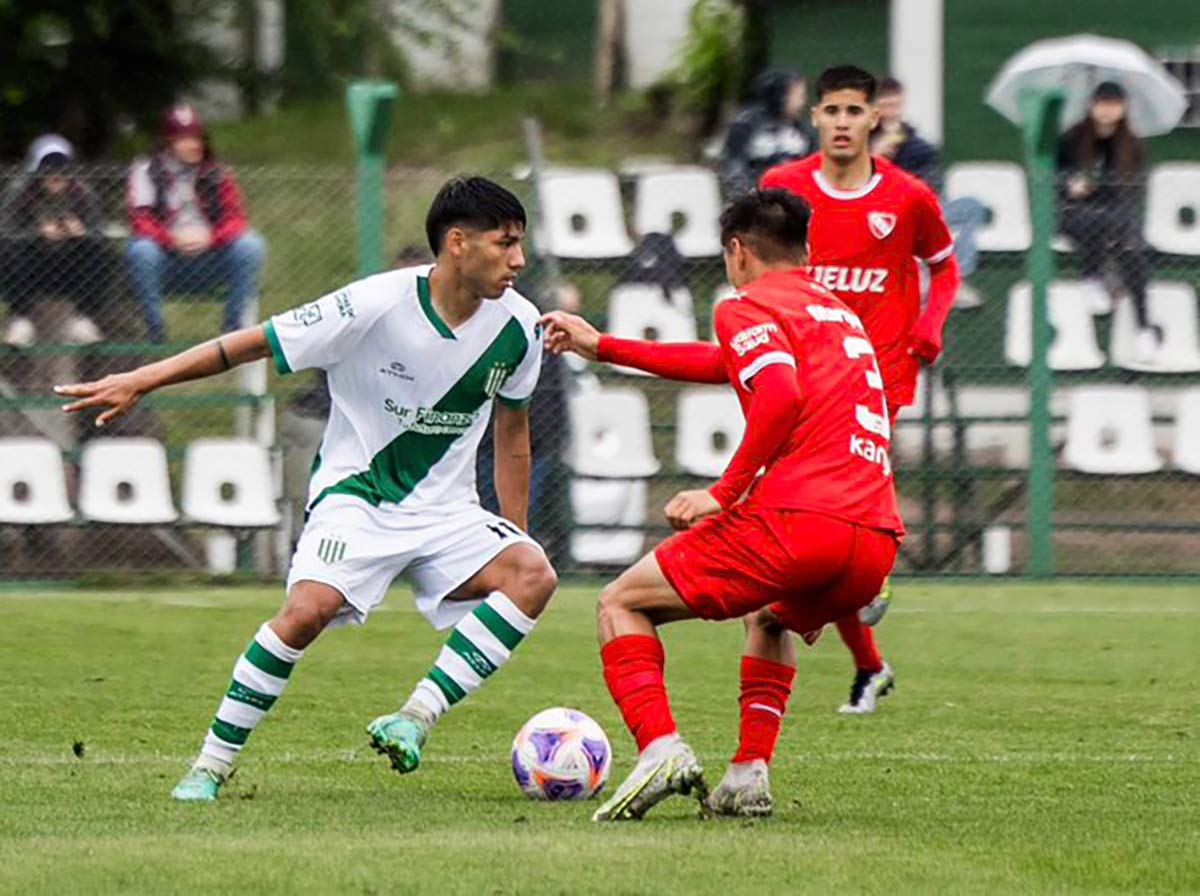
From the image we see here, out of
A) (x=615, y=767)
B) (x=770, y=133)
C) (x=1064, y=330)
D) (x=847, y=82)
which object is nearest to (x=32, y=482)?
(x=770, y=133)

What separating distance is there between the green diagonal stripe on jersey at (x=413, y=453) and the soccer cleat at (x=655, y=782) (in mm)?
1310

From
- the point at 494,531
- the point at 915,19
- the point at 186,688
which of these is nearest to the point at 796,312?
the point at 494,531

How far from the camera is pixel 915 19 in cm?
2255

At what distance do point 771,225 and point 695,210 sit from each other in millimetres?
8709

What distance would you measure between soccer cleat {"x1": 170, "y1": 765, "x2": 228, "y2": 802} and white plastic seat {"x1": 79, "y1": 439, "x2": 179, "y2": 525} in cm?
747

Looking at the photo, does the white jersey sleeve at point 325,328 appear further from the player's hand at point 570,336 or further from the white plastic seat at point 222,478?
the white plastic seat at point 222,478

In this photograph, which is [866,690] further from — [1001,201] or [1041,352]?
[1001,201]

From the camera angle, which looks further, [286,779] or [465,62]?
[465,62]

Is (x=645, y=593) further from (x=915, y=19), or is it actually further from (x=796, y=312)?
(x=915, y=19)

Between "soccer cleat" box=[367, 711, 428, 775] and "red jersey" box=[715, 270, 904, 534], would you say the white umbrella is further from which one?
"soccer cleat" box=[367, 711, 428, 775]

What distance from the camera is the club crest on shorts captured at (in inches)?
401

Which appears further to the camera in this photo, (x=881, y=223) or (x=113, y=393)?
(x=881, y=223)

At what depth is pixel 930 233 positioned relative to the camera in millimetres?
10289

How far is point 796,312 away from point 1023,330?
888 centimetres
